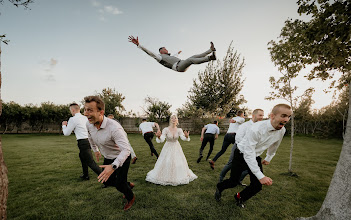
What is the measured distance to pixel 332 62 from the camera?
494 cm

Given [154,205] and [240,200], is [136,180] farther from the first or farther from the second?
[240,200]

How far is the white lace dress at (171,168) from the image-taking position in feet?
15.6

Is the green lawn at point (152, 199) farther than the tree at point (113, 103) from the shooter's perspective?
No

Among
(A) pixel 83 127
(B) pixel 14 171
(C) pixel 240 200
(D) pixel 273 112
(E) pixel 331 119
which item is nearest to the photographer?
(D) pixel 273 112

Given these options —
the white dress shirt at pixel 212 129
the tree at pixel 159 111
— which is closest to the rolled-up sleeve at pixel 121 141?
the white dress shirt at pixel 212 129

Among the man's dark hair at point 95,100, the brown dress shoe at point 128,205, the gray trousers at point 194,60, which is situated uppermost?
the gray trousers at point 194,60

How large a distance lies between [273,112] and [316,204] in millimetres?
2664

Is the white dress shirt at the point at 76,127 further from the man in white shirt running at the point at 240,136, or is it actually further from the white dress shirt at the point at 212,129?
the white dress shirt at the point at 212,129

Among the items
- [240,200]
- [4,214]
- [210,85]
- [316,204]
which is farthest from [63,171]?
[210,85]

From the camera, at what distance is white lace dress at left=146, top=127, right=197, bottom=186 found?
477cm

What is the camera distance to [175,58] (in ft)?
15.8

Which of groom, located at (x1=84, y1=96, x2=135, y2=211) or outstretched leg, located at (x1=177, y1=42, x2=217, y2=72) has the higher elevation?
outstretched leg, located at (x1=177, y1=42, x2=217, y2=72)

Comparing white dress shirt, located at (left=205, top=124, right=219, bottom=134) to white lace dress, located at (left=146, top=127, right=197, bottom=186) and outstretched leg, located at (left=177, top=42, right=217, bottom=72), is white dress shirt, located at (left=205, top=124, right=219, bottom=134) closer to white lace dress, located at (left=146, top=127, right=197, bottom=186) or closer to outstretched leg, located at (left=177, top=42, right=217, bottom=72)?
white lace dress, located at (left=146, top=127, right=197, bottom=186)

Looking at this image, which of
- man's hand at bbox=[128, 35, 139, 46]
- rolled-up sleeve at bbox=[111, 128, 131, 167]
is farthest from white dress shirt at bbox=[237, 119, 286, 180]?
man's hand at bbox=[128, 35, 139, 46]
